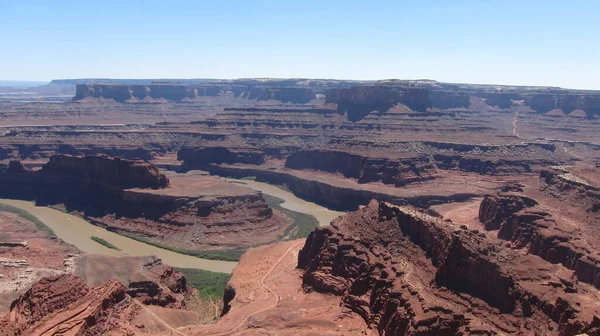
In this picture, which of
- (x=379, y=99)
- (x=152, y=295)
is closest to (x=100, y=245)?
(x=152, y=295)

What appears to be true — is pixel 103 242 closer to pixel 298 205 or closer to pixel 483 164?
pixel 298 205

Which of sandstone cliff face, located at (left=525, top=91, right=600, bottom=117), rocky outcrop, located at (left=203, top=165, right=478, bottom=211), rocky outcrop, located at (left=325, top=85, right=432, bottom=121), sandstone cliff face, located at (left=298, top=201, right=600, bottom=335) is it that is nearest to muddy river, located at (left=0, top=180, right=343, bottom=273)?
rocky outcrop, located at (left=203, top=165, right=478, bottom=211)

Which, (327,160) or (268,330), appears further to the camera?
(327,160)

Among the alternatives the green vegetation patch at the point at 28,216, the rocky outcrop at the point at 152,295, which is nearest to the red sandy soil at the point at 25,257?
the green vegetation patch at the point at 28,216

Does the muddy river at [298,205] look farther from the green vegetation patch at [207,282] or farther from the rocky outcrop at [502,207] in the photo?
the green vegetation patch at [207,282]

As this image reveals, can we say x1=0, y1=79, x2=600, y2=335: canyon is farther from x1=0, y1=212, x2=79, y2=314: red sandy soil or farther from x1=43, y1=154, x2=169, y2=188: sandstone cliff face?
x1=0, y1=212, x2=79, y2=314: red sandy soil

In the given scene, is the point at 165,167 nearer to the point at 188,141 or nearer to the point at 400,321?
the point at 188,141

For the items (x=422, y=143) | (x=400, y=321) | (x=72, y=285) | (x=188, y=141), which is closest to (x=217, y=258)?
(x=72, y=285)
